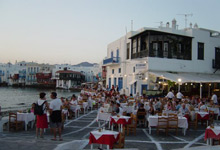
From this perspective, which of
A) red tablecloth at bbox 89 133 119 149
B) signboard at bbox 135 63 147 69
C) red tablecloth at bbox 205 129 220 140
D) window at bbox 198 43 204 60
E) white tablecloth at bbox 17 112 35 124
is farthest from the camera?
window at bbox 198 43 204 60

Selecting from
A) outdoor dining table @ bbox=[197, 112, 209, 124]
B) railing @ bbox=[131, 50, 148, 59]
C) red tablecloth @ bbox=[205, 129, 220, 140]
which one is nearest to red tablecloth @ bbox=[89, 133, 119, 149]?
red tablecloth @ bbox=[205, 129, 220, 140]

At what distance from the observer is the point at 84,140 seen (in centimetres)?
714

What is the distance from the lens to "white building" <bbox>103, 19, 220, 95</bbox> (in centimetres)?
2427

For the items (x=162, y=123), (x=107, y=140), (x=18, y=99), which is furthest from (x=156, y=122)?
(x=18, y=99)

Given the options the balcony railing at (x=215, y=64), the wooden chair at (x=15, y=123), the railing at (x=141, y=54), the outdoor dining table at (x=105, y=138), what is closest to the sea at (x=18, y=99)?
the wooden chair at (x=15, y=123)

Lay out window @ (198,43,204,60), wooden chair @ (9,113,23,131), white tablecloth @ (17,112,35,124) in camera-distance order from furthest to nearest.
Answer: window @ (198,43,204,60) → white tablecloth @ (17,112,35,124) → wooden chair @ (9,113,23,131)

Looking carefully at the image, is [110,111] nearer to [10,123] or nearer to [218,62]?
[10,123]

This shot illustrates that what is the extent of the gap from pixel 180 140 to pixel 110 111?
12.1 ft

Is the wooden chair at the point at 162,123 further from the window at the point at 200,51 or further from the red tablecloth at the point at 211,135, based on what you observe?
the window at the point at 200,51

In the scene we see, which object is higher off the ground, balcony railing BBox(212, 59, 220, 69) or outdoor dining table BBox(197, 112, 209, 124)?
balcony railing BBox(212, 59, 220, 69)

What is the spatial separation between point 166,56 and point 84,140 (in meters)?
19.8

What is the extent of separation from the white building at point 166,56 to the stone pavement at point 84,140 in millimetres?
12610

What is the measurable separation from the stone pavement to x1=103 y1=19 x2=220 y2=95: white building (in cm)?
1261

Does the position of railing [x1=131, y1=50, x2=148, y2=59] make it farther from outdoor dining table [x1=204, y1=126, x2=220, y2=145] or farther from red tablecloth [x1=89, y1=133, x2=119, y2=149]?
red tablecloth [x1=89, y1=133, x2=119, y2=149]
